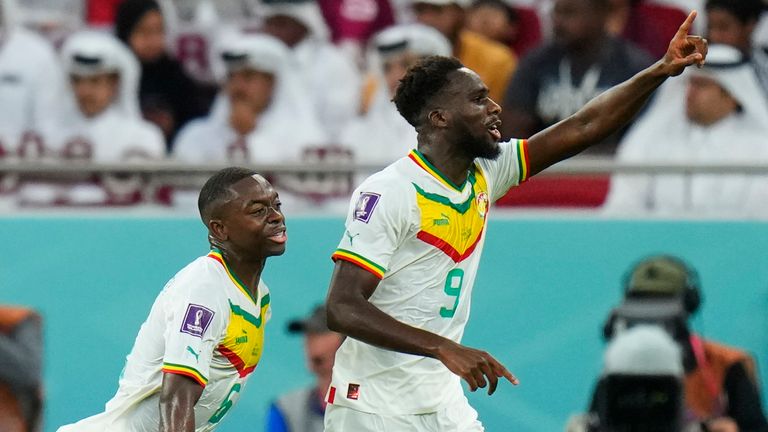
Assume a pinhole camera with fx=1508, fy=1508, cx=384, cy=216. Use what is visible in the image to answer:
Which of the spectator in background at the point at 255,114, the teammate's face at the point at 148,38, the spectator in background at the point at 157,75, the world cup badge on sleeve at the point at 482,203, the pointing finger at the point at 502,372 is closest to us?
the pointing finger at the point at 502,372

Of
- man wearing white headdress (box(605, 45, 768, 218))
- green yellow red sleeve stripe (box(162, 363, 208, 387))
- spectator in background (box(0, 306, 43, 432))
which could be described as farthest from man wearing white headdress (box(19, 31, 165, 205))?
green yellow red sleeve stripe (box(162, 363, 208, 387))

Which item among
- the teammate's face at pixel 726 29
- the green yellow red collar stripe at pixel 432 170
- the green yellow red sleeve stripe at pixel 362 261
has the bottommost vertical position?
the green yellow red sleeve stripe at pixel 362 261

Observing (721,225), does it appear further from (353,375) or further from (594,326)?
(353,375)

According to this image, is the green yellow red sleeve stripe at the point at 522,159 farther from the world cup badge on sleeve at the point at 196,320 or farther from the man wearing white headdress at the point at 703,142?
the man wearing white headdress at the point at 703,142

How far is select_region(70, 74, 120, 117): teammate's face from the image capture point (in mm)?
8836

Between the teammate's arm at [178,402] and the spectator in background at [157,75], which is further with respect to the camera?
the spectator in background at [157,75]

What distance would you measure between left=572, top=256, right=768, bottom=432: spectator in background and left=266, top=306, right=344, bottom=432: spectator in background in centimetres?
139

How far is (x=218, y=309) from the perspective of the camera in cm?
510

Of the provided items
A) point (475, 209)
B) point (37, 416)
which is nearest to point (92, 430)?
point (475, 209)

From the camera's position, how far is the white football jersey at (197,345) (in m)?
5.00

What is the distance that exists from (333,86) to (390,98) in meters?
0.66

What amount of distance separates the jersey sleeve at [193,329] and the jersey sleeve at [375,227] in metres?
0.45

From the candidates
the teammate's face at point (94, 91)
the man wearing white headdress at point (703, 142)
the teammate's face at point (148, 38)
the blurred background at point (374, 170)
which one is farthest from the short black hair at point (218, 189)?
the teammate's face at point (148, 38)

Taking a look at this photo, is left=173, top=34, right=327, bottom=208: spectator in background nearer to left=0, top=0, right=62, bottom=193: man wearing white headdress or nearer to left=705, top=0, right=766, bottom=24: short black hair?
left=0, top=0, right=62, bottom=193: man wearing white headdress
